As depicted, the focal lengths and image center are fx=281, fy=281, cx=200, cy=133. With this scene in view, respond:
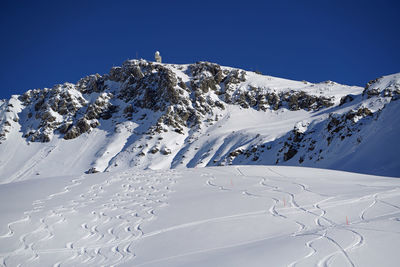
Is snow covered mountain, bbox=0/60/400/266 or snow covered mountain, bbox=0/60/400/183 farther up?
snow covered mountain, bbox=0/60/400/183

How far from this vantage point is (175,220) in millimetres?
10562

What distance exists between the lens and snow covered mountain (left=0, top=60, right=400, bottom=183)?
45594mm

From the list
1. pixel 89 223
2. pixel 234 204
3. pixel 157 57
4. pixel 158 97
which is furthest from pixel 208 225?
pixel 157 57

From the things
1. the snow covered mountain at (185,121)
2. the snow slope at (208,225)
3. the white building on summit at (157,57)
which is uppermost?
the white building on summit at (157,57)

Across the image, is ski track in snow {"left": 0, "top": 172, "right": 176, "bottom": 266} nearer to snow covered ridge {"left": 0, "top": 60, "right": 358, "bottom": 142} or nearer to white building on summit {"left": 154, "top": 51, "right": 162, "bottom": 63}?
snow covered ridge {"left": 0, "top": 60, "right": 358, "bottom": 142}

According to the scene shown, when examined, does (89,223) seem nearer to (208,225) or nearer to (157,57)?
(208,225)

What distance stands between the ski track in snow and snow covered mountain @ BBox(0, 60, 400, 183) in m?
27.0

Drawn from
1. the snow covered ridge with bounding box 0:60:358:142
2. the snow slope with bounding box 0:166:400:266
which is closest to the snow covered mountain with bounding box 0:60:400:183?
the snow covered ridge with bounding box 0:60:358:142

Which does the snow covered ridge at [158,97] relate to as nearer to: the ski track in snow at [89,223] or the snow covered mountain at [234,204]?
the snow covered mountain at [234,204]

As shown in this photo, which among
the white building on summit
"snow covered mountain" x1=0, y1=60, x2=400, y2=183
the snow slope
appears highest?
the white building on summit

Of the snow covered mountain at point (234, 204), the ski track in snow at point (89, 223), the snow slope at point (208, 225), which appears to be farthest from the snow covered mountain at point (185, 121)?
the ski track in snow at point (89, 223)

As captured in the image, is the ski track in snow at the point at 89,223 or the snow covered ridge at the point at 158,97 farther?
the snow covered ridge at the point at 158,97

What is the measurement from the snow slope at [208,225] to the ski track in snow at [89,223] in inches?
1.5

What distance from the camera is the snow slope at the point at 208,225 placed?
636cm
